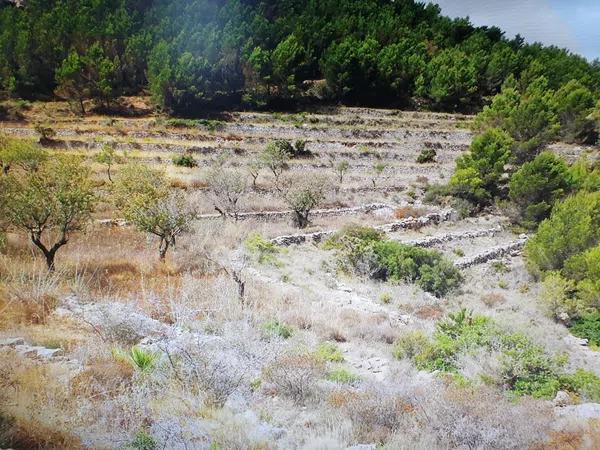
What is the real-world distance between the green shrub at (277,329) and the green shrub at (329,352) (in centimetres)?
72

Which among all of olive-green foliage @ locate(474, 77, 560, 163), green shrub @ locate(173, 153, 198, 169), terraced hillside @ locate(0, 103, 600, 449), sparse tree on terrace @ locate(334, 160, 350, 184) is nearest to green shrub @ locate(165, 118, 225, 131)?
green shrub @ locate(173, 153, 198, 169)

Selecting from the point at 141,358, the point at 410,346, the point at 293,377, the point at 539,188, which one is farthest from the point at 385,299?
the point at 539,188

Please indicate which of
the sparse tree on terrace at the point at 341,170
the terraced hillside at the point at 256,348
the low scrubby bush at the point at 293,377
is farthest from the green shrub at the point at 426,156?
the low scrubby bush at the point at 293,377

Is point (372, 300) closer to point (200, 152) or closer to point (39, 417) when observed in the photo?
point (39, 417)

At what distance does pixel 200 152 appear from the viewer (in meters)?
39.1

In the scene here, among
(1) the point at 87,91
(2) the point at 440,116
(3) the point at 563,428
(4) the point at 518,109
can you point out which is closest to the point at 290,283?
(3) the point at 563,428

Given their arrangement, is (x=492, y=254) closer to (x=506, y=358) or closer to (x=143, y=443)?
(x=506, y=358)

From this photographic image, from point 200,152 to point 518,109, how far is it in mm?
26945

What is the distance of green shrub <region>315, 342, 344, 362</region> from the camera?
30.2 feet

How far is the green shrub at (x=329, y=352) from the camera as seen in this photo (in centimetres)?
919

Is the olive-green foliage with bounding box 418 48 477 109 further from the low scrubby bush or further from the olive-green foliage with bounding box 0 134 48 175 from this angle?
the low scrubby bush

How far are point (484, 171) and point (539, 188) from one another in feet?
17.3

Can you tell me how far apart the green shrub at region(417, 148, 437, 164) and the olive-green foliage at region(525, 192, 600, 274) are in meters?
23.6

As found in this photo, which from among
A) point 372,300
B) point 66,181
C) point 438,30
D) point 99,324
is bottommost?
point 372,300
